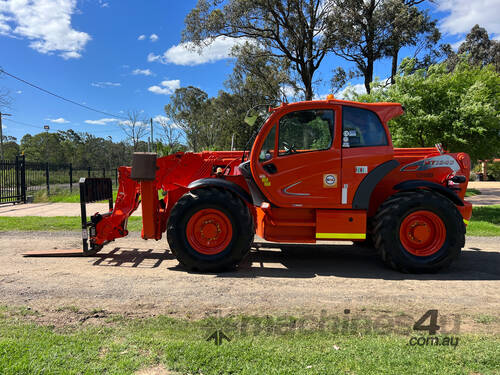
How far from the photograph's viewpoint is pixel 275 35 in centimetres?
1853

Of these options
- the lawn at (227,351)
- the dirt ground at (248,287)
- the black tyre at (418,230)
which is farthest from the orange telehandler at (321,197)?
the lawn at (227,351)

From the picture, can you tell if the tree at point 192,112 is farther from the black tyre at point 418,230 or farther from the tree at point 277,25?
the black tyre at point 418,230

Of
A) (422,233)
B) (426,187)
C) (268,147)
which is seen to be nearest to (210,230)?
(268,147)

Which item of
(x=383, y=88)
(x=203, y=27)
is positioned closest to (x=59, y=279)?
(x=383, y=88)

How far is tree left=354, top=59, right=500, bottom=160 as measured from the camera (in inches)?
400

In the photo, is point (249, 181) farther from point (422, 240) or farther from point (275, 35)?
point (275, 35)

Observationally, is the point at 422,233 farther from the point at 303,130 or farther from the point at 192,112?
the point at 192,112

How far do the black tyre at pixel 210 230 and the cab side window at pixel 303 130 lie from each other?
48.3 inches

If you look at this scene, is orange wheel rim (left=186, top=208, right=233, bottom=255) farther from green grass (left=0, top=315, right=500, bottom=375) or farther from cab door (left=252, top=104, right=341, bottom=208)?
green grass (left=0, top=315, right=500, bottom=375)

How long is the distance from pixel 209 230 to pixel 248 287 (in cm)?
122

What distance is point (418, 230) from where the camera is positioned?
527 cm

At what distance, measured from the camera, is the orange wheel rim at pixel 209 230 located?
532cm

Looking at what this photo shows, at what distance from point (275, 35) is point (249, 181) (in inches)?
608

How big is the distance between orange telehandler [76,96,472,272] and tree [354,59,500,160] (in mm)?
5590
